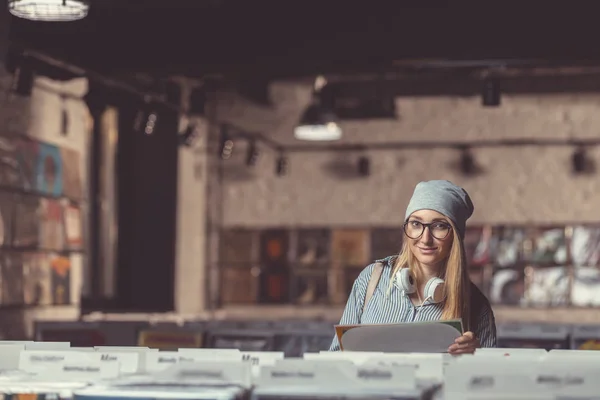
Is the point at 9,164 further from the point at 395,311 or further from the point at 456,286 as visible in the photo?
the point at 456,286

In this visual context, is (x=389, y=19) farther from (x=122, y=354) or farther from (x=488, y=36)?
(x=122, y=354)

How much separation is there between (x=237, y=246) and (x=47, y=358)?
10013mm

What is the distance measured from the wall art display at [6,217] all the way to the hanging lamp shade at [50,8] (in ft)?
9.98

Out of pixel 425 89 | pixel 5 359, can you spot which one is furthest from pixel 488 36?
pixel 5 359

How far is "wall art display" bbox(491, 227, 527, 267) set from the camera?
11680 mm

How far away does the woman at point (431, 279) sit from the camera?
3.29 m

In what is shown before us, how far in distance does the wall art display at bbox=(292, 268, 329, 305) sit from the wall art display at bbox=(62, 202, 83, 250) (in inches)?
134

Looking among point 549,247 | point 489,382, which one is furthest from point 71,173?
point 489,382

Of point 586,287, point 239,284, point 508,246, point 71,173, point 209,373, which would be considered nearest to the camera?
point 209,373

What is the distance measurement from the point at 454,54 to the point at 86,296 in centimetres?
459

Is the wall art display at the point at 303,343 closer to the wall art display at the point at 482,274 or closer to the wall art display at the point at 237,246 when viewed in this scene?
the wall art display at the point at 482,274

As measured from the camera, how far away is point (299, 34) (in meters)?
8.05

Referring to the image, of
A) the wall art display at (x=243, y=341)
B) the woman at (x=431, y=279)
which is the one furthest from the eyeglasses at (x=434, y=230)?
the wall art display at (x=243, y=341)

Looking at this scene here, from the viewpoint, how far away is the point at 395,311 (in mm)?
3340
